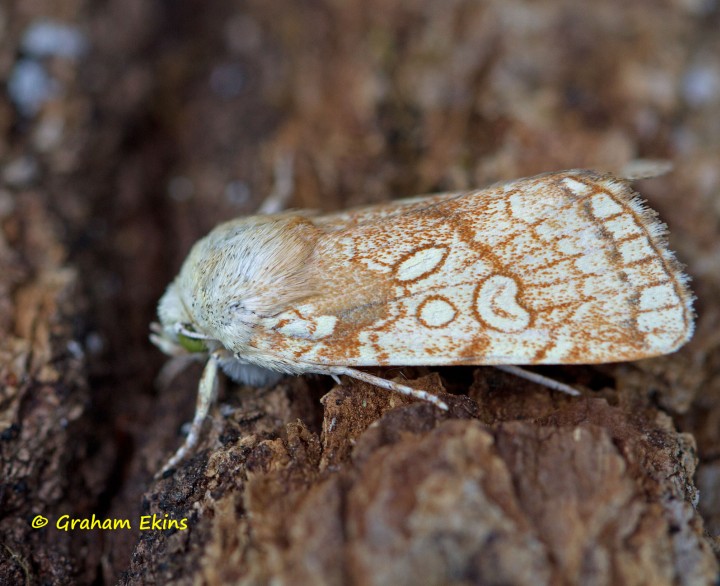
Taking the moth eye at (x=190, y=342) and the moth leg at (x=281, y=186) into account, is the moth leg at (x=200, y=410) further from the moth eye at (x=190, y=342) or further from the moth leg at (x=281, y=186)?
the moth leg at (x=281, y=186)

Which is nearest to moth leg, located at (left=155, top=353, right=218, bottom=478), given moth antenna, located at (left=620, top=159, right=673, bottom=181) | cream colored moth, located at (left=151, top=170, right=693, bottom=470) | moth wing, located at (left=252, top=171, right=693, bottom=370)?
cream colored moth, located at (left=151, top=170, right=693, bottom=470)

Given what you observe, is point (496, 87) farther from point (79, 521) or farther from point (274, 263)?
point (79, 521)

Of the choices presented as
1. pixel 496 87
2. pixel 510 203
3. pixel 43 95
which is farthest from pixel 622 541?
pixel 43 95

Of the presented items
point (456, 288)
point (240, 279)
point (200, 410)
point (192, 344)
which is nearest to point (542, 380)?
point (456, 288)

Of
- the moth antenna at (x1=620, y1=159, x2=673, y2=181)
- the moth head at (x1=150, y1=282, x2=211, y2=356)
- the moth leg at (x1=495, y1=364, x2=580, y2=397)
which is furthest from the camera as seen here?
the moth head at (x1=150, y1=282, x2=211, y2=356)

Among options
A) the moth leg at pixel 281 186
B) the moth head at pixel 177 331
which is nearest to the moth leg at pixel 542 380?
the moth head at pixel 177 331

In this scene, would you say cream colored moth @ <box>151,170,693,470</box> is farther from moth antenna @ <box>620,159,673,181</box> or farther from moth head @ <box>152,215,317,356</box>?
moth antenna @ <box>620,159,673,181</box>

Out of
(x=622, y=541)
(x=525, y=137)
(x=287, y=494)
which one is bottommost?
(x=622, y=541)
